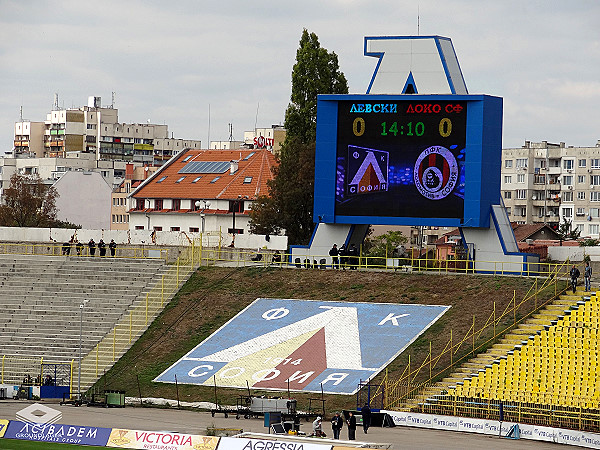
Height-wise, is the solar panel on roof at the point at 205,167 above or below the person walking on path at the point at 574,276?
above

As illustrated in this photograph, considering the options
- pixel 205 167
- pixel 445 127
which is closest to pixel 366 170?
pixel 445 127

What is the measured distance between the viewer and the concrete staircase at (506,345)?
49344 millimetres

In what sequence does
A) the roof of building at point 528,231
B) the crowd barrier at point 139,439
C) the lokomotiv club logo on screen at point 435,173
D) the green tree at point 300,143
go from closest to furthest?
the crowd barrier at point 139,439, the lokomotiv club logo on screen at point 435,173, the green tree at point 300,143, the roof of building at point 528,231

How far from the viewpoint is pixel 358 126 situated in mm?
62031

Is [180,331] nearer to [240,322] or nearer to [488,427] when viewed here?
[240,322]

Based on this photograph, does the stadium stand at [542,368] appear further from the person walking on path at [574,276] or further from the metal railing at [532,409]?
the person walking on path at [574,276]

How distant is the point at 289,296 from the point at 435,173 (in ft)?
30.7

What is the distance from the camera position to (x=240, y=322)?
59031 millimetres

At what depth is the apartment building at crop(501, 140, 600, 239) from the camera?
134 meters

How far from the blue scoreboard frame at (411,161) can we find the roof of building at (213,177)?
140 feet

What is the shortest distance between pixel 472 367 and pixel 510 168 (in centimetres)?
9028

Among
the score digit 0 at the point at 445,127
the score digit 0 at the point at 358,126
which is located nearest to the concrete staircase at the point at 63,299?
the score digit 0 at the point at 358,126

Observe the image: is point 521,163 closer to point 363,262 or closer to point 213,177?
point 213,177

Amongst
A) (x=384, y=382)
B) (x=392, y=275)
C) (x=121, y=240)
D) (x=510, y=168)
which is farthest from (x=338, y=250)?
(x=510, y=168)
